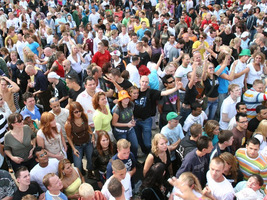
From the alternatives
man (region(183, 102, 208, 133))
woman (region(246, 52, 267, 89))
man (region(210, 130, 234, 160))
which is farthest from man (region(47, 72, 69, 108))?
woman (region(246, 52, 267, 89))

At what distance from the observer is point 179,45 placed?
7.79 metres

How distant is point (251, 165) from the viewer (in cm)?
381

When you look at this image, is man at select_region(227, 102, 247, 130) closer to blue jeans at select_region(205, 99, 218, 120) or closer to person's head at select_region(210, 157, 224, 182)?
blue jeans at select_region(205, 99, 218, 120)

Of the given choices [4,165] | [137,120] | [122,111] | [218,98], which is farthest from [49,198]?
[218,98]

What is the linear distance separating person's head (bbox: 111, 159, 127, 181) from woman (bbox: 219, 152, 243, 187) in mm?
1291

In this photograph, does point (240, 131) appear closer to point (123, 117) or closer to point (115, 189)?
point (123, 117)

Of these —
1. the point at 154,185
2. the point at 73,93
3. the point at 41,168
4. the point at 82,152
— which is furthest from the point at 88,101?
the point at 154,185

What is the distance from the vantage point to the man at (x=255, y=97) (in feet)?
17.3

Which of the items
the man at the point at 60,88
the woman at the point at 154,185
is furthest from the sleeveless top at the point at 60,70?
the woman at the point at 154,185

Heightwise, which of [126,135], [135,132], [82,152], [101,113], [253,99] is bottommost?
[135,132]

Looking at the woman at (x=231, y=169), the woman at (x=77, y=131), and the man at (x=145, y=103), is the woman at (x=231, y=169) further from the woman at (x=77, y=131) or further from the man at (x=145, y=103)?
the woman at (x=77, y=131)

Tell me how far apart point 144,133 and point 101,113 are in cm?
114

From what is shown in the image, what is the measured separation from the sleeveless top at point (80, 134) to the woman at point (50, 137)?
7.6 inches

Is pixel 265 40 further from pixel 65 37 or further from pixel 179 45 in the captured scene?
pixel 65 37
